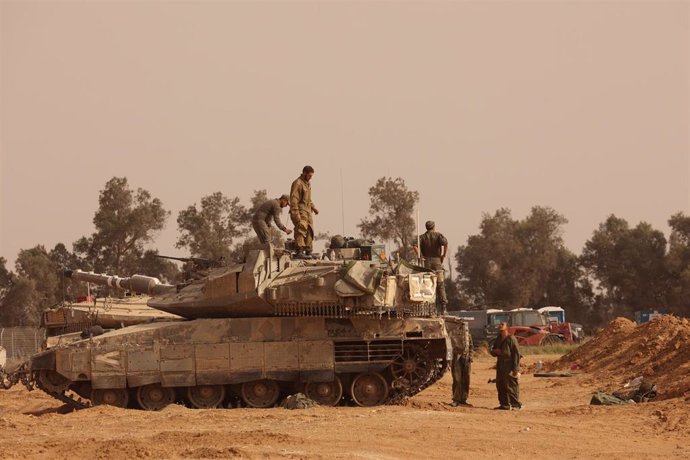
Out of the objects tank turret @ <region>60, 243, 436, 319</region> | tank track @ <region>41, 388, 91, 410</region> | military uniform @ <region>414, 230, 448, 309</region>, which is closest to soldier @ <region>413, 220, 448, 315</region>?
military uniform @ <region>414, 230, 448, 309</region>

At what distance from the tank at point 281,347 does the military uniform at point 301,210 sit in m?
0.97

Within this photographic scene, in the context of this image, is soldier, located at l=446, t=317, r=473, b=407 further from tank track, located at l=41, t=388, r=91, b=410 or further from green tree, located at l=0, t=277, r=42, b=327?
green tree, located at l=0, t=277, r=42, b=327

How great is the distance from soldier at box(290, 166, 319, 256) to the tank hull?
1711 mm

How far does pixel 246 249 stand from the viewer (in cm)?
2148

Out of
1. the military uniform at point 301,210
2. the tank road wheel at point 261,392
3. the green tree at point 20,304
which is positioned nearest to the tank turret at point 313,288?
the military uniform at point 301,210

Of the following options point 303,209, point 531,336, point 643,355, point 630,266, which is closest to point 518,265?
point 630,266

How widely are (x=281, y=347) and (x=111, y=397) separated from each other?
3185 mm

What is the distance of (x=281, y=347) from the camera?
814 inches

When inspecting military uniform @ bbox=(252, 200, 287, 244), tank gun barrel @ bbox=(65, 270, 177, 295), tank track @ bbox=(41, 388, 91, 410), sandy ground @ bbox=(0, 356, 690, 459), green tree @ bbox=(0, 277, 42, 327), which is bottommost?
sandy ground @ bbox=(0, 356, 690, 459)

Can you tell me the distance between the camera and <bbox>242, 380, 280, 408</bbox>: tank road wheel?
2098 cm

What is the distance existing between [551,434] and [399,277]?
5429 millimetres

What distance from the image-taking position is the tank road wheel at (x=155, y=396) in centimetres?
2108

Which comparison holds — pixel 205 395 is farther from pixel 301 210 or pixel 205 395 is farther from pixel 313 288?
pixel 301 210

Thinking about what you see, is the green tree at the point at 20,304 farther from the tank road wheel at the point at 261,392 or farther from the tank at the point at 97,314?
the tank road wheel at the point at 261,392
